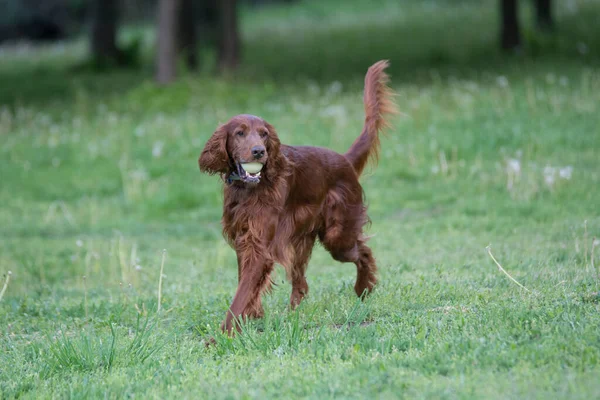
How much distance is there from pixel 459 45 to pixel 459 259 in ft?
47.2

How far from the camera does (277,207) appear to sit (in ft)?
15.9

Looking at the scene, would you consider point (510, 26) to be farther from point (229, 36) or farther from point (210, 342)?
point (210, 342)

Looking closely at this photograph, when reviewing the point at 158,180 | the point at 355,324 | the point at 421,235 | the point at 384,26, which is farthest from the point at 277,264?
the point at 384,26

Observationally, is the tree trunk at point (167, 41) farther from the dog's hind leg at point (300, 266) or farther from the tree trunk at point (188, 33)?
the dog's hind leg at point (300, 266)

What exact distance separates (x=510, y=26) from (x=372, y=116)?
12915 mm

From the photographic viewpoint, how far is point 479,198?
28.9ft

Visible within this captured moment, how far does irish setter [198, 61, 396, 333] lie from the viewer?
15.5 ft

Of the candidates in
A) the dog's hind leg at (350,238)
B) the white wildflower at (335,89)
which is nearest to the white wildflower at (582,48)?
the white wildflower at (335,89)

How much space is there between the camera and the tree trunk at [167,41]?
15.8 meters

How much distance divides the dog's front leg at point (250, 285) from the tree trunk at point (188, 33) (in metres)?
16.3

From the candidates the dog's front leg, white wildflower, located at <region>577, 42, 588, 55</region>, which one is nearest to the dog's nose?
the dog's front leg

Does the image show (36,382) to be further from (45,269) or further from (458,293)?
(45,269)

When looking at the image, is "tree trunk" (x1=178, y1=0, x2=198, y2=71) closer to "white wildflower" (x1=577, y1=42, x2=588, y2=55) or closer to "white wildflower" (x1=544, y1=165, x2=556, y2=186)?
"white wildflower" (x1=577, y1=42, x2=588, y2=55)

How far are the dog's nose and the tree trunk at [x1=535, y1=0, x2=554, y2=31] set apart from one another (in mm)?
17623
